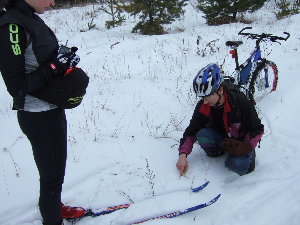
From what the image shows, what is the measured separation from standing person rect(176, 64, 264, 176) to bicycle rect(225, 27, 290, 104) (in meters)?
1.31

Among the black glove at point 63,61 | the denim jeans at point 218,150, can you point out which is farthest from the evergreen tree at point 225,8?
the black glove at point 63,61

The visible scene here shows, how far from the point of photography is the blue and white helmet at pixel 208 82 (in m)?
3.36

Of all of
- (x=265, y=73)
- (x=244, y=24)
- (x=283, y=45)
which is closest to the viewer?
(x=265, y=73)

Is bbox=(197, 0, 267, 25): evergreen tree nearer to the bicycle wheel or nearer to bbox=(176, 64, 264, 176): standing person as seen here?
the bicycle wheel

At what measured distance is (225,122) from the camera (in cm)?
372

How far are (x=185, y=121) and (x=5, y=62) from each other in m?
3.50

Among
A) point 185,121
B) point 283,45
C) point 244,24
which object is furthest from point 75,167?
point 244,24

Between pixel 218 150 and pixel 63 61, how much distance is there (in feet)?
8.06

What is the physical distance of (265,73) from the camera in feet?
18.6

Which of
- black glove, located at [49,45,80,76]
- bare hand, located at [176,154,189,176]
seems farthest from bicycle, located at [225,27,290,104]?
black glove, located at [49,45,80,76]

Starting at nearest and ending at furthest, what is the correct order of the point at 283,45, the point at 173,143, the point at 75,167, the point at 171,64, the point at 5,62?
the point at 5,62 → the point at 75,167 → the point at 173,143 → the point at 171,64 → the point at 283,45

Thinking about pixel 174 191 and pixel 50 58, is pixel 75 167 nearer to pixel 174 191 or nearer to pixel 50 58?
pixel 174 191

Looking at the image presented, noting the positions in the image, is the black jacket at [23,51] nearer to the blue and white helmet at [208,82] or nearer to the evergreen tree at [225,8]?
the blue and white helmet at [208,82]

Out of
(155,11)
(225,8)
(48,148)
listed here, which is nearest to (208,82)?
(48,148)
